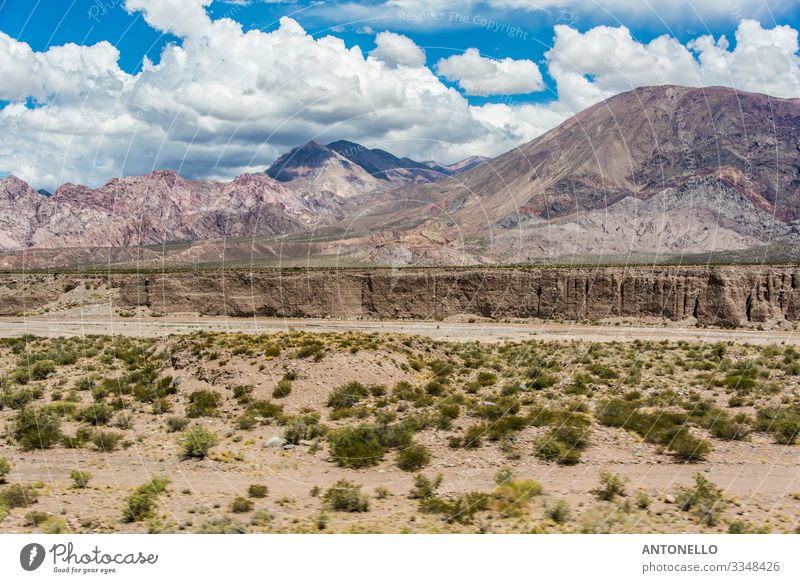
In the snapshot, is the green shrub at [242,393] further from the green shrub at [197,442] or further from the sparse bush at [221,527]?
the sparse bush at [221,527]

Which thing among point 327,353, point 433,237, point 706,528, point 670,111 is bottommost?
point 706,528

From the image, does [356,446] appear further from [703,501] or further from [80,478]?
[703,501]

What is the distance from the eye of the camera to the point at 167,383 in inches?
1012

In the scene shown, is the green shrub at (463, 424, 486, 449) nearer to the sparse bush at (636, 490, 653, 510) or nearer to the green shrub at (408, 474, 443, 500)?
the green shrub at (408, 474, 443, 500)

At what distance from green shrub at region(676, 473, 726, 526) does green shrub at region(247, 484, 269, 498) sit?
8.94m

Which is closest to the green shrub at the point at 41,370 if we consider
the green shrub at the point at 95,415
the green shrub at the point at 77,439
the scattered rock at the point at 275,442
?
the green shrub at the point at 95,415

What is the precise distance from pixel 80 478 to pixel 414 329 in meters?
42.0

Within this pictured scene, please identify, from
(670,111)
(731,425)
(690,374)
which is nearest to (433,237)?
(690,374)

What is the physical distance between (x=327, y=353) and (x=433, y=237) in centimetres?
10096

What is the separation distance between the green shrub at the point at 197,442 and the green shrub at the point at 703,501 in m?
12.2

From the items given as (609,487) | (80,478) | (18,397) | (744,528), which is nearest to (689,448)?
(609,487)

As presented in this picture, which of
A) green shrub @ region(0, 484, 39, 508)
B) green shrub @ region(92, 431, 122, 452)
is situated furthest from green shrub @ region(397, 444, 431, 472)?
green shrub @ region(92, 431, 122, 452)

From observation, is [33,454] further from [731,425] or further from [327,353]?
[731,425]

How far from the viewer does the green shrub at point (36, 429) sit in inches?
701
